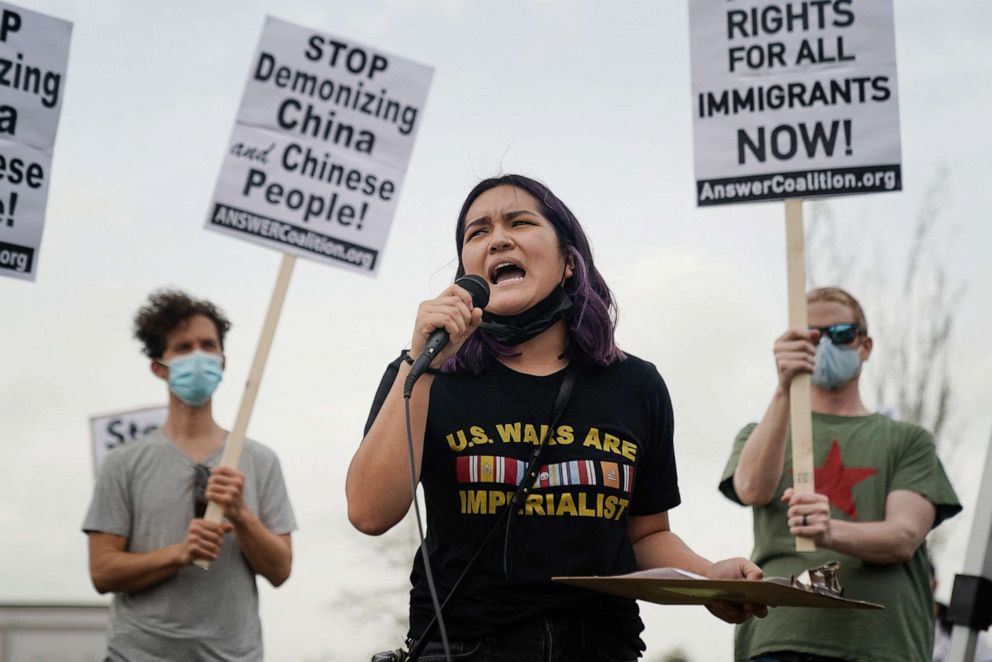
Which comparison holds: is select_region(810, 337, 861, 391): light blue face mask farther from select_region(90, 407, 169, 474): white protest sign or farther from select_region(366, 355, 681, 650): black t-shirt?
select_region(90, 407, 169, 474): white protest sign

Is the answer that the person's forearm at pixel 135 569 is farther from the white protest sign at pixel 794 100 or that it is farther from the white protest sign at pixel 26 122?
the white protest sign at pixel 794 100

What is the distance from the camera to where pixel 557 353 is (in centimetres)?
356

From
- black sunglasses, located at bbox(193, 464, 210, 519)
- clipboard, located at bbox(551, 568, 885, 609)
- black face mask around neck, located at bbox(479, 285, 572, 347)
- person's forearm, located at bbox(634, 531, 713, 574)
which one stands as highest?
black face mask around neck, located at bbox(479, 285, 572, 347)

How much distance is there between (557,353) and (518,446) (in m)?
0.39

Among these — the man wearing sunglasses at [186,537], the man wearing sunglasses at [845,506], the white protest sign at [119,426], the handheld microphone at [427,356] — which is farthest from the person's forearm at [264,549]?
the white protest sign at [119,426]

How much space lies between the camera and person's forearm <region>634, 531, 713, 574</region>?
3.44 m

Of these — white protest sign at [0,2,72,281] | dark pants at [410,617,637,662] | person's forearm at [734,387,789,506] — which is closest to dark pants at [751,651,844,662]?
person's forearm at [734,387,789,506]

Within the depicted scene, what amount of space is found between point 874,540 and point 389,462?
7.09 feet

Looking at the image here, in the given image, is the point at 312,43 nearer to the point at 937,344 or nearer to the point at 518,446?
the point at 518,446

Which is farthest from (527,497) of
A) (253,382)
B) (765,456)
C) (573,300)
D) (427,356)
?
(253,382)

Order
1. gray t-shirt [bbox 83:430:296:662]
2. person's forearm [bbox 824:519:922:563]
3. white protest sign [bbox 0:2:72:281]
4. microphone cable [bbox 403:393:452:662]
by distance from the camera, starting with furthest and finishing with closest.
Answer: white protest sign [bbox 0:2:72:281], gray t-shirt [bbox 83:430:296:662], person's forearm [bbox 824:519:922:563], microphone cable [bbox 403:393:452:662]

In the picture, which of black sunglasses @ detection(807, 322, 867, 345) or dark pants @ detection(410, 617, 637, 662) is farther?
black sunglasses @ detection(807, 322, 867, 345)

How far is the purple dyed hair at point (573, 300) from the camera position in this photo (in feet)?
11.4

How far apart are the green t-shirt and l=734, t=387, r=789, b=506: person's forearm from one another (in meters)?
0.11
